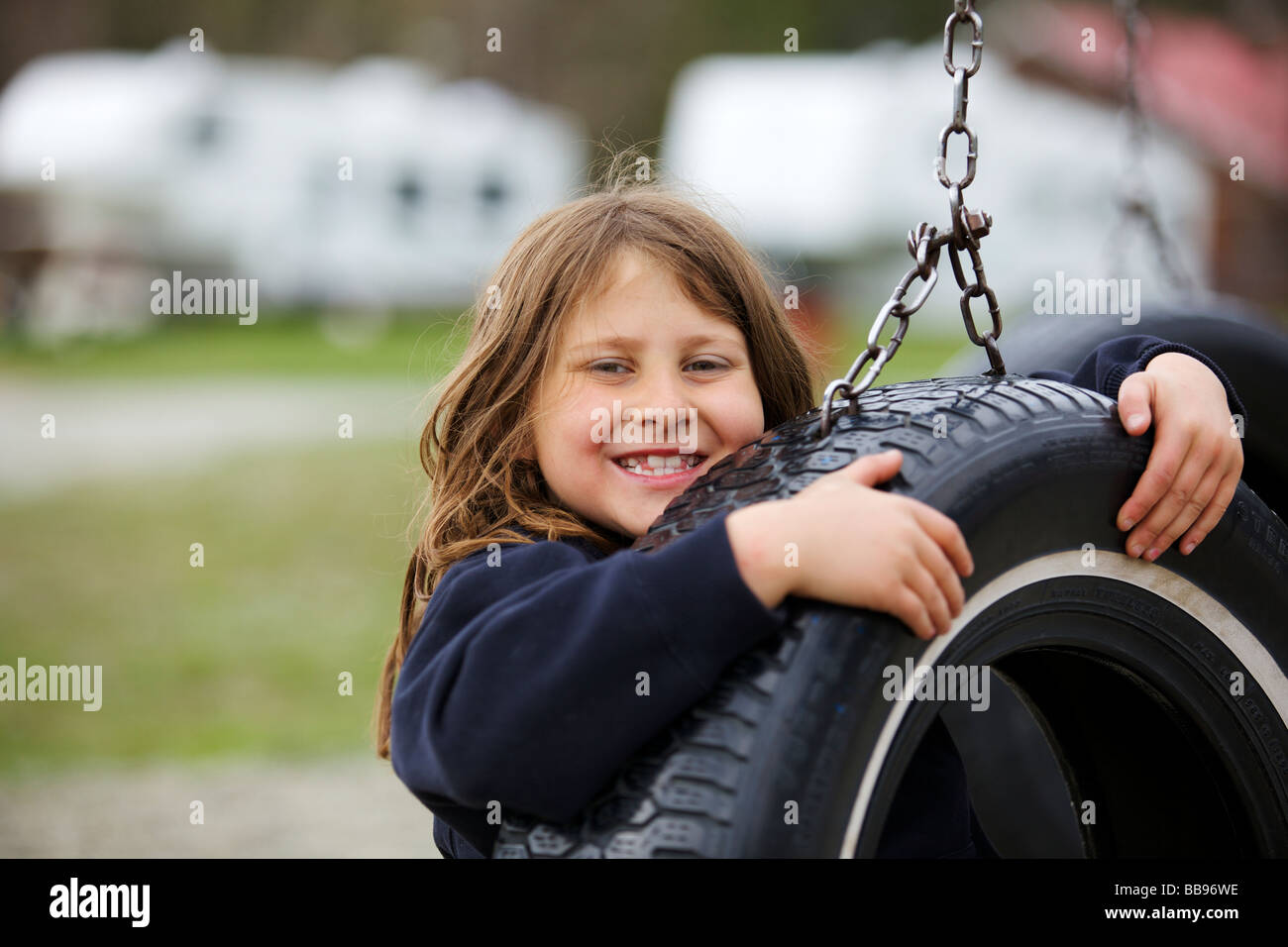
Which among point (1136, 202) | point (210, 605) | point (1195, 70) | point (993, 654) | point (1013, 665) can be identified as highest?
point (1195, 70)

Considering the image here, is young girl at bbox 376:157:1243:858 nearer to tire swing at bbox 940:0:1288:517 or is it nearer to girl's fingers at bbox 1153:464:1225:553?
girl's fingers at bbox 1153:464:1225:553

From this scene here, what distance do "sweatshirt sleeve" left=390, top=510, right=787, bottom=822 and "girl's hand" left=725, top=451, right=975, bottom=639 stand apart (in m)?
0.03

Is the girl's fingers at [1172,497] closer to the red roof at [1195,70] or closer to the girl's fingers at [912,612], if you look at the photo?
the girl's fingers at [912,612]

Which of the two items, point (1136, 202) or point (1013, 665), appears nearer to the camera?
point (1013, 665)

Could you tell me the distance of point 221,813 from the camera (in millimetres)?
4004

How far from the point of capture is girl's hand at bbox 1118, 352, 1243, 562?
5.03 feet

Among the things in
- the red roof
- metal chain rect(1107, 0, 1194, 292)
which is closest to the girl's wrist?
metal chain rect(1107, 0, 1194, 292)

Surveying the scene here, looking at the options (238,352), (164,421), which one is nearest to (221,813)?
(164,421)

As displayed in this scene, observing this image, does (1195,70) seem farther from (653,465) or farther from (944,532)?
(944,532)

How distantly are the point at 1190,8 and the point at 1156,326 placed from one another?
28.4 m

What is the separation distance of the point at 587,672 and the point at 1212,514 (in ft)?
2.72

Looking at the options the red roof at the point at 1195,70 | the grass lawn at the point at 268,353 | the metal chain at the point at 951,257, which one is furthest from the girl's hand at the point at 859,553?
the red roof at the point at 1195,70

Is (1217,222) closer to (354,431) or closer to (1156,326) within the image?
(354,431)
